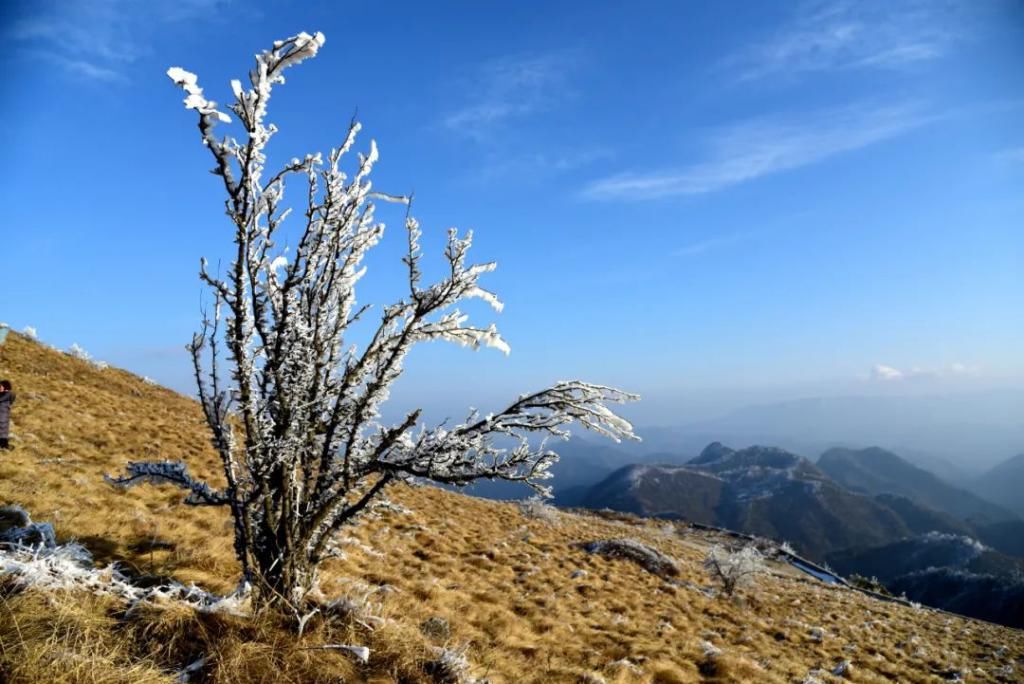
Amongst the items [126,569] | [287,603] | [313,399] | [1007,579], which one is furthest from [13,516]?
[1007,579]

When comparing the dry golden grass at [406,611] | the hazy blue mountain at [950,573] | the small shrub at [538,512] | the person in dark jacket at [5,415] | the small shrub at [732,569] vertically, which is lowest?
the hazy blue mountain at [950,573]

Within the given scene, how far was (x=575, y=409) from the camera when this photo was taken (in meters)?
5.42

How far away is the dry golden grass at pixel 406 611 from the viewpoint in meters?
4.37

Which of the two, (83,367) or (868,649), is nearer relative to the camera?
(868,649)

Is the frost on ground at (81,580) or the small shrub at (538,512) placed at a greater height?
the frost on ground at (81,580)

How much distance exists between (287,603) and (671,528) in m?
53.2

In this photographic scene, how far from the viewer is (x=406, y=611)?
320 inches

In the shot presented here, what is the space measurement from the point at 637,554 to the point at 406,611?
1591 centimetres

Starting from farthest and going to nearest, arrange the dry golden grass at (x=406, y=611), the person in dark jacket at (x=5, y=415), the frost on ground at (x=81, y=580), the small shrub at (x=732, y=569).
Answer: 1. the small shrub at (x=732, y=569)
2. the person in dark jacket at (x=5, y=415)
3. the frost on ground at (x=81, y=580)
4. the dry golden grass at (x=406, y=611)

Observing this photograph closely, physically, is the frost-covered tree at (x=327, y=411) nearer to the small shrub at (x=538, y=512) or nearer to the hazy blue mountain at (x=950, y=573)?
the small shrub at (x=538, y=512)

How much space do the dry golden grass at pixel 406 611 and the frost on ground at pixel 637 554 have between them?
110 centimetres

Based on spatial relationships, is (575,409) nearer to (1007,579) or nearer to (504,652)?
(504,652)

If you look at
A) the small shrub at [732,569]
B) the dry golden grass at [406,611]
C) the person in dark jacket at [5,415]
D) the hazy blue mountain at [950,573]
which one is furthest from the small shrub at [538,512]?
the hazy blue mountain at [950,573]

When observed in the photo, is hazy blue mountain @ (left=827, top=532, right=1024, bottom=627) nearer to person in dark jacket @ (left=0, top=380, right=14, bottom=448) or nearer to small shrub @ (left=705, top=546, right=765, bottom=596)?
small shrub @ (left=705, top=546, right=765, bottom=596)
